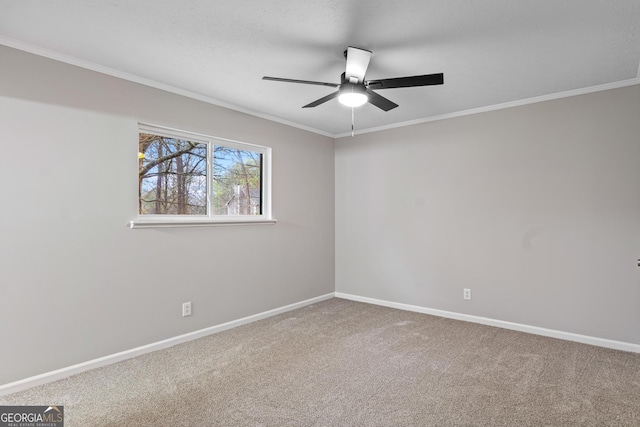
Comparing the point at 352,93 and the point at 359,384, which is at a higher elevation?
the point at 352,93

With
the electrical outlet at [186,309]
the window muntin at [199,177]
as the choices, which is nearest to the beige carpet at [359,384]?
the electrical outlet at [186,309]

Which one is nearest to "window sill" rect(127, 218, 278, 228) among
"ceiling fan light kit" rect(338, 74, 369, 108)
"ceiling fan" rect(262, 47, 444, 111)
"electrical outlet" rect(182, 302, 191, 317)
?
"electrical outlet" rect(182, 302, 191, 317)

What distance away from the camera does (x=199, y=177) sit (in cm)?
344

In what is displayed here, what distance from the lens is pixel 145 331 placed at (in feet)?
9.65

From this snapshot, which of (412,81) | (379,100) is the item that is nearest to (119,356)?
(379,100)

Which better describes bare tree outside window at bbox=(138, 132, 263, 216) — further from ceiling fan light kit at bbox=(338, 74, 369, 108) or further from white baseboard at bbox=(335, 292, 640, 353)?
white baseboard at bbox=(335, 292, 640, 353)

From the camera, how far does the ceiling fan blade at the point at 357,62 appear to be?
2300mm

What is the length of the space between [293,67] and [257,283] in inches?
90.8

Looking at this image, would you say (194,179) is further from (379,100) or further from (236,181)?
(379,100)

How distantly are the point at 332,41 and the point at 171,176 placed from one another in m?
1.93

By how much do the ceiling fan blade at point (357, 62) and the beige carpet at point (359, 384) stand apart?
2149 mm

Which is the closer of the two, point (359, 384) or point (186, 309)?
point (359, 384)

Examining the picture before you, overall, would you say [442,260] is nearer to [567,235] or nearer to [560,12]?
[567,235]

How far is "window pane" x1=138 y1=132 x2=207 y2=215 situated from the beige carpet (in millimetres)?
1276
